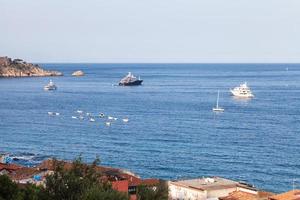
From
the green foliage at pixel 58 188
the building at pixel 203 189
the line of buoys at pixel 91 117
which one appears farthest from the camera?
the line of buoys at pixel 91 117

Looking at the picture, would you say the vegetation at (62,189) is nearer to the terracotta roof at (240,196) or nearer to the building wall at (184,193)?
the terracotta roof at (240,196)

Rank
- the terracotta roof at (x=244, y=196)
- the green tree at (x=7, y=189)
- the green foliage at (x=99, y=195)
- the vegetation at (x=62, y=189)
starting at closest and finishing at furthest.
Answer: the green foliage at (x=99, y=195) < the vegetation at (x=62, y=189) < the green tree at (x=7, y=189) < the terracotta roof at (x=244, y=196)

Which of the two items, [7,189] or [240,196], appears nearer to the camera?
[7,189]

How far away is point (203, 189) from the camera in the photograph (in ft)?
114

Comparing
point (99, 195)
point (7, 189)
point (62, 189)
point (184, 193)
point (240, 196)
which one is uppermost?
point (99, 195)

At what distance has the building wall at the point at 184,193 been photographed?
115ft

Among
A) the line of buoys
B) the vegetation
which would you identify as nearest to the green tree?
the vegetation

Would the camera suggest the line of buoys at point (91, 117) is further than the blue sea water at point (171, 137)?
Yes

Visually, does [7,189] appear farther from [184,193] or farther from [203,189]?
[184,193]

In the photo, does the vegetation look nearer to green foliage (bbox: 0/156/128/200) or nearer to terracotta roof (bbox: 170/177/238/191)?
green foliage (bbox: 0/156/128/200)

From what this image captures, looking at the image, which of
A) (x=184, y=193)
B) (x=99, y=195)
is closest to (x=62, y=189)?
(x=99, y=195)

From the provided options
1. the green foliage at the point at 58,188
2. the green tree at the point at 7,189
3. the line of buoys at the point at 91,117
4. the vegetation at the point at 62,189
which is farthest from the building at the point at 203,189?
the line of buoys at the point at 91,117

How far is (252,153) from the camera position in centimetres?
5741

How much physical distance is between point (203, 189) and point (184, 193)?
5.32 ft
